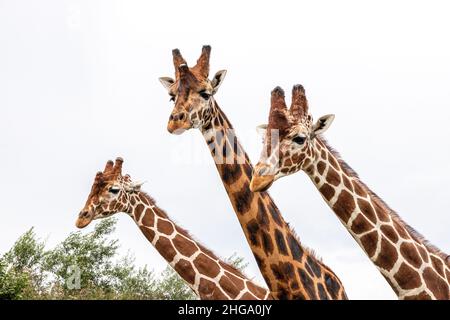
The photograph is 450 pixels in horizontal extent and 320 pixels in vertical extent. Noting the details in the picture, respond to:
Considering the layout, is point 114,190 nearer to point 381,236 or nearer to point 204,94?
point 204,94

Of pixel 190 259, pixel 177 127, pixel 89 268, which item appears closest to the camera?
pixel 177 127

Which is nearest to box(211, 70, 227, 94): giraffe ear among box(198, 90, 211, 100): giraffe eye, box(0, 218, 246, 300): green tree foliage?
box(198, 90, 211, 100): giraffe eye

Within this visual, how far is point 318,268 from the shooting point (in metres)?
9.09

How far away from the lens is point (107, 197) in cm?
1296

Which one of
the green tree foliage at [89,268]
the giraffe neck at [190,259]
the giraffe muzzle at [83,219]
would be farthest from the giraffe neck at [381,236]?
the green tree foliage at [89,268]

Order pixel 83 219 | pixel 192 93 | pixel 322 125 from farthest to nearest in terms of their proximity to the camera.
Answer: pixel 83 219 < pixel 192 93 < pixel 322 125

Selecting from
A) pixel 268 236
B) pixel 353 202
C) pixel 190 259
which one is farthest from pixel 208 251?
pixel 353 202

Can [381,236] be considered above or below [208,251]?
below

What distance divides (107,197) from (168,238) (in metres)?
1.64

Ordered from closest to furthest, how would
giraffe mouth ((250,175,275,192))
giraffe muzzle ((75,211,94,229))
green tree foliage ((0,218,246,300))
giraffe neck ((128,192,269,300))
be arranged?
giraffe mouth ((250,175,275,192))
giraffe neck ((128,192,269,300))
giraffe muzzle ((75,211,94,229))
green tree foliage ((0,218,246,300))

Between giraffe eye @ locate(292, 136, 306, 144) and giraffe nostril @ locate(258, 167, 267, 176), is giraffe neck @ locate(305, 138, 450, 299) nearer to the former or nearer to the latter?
giraffe eye @ locate(292, 136, 306, 144)

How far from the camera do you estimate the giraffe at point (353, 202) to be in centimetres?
852

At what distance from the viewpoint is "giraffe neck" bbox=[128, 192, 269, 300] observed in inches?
422
